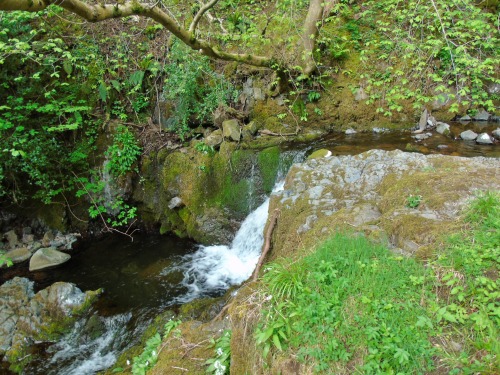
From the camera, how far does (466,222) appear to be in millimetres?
2744

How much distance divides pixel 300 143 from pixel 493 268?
545 centimetres

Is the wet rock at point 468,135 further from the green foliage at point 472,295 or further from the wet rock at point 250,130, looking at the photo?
the green foliage at point 472,295

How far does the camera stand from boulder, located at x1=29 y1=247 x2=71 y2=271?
284 inches

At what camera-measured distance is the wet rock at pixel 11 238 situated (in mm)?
7815

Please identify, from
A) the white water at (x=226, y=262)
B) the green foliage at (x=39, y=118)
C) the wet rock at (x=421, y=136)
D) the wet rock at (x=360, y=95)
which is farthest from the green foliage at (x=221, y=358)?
the wet rock at (x=360, y=95)

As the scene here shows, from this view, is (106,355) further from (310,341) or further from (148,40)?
(148,40)

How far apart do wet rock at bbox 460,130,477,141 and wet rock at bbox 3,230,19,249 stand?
34.9ft

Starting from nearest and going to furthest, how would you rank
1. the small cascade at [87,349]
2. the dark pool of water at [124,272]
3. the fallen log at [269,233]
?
the fallen log at [269,233] < the small cascade at [87,349] < the dark pool of water at [124,272]

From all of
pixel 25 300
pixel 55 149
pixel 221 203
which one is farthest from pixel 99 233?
pixel 221 203

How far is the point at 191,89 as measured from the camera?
8.05 meters

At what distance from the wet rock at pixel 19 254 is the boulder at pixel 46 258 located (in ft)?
1.09

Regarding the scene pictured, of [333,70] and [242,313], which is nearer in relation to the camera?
[242,313]

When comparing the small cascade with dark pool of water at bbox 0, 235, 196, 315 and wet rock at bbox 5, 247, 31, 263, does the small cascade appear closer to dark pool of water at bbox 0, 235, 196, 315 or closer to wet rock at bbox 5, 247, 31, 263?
dark pool of water at bbox 0, 235, 196, 315

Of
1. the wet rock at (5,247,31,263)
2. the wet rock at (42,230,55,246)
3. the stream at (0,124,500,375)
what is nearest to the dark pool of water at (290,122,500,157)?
the stream at (0,124,500,375)
